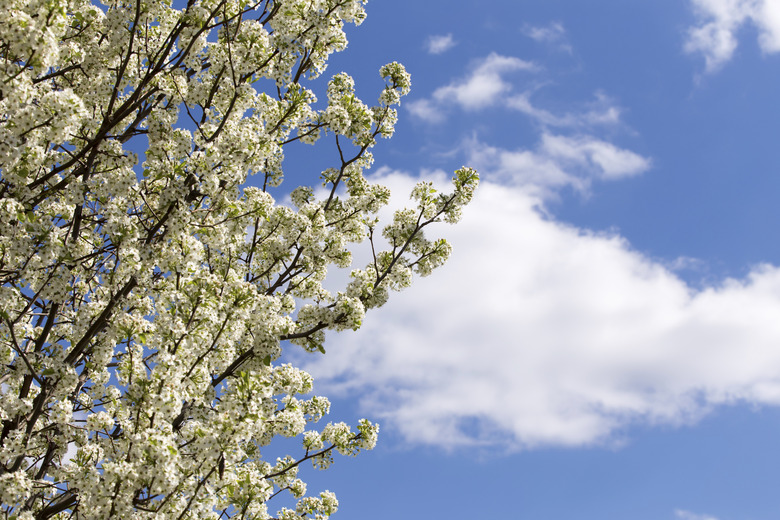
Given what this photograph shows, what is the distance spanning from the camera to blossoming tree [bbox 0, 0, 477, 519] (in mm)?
8031

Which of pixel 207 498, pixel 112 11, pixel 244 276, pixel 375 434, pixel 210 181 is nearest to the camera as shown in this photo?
pixel 207 498

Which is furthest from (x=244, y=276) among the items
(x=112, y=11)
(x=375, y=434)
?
(x=112, y=11)

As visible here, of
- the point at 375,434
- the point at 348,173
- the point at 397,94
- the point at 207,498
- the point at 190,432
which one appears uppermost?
the point at 397,94

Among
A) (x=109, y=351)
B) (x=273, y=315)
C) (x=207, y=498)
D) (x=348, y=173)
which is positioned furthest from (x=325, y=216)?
(x=207, y=498)

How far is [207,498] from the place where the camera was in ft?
27.2

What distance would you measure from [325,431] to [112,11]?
27.1 ft

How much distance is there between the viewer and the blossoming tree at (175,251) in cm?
803

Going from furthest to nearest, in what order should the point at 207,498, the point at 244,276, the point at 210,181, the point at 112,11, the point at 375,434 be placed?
the point at 375,434, the point at 244,276, the point at 112,11, the point at 210,181, the point at 207,498

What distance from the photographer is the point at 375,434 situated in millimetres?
12508

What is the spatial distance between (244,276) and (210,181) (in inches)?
112

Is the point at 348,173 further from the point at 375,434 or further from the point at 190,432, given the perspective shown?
the point at 190,432

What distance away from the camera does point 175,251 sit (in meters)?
9.23

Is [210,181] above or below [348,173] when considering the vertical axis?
below

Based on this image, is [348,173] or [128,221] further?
[348,173]
